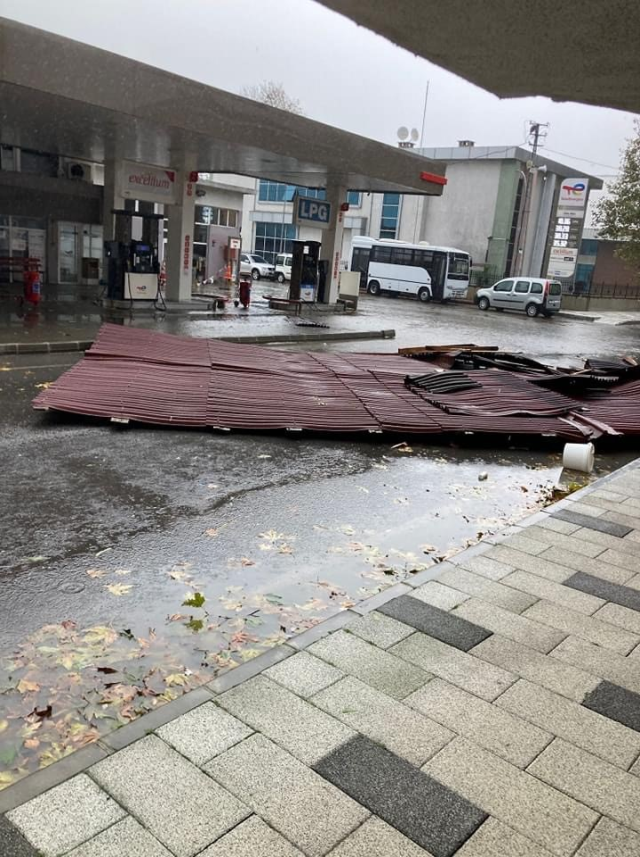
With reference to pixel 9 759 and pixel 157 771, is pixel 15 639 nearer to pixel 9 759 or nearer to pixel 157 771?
pixel 9 759

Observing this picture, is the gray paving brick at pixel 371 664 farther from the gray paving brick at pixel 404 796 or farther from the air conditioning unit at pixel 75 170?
the air conditioning unit at pixel 75 170

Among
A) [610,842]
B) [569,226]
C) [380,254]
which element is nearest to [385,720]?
[610,842]

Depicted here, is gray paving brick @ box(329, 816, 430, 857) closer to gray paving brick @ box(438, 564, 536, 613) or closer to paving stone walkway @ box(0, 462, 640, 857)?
paving stone walkway @ box(0, 462, 640, 857)

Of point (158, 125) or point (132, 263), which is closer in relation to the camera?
point (158, 125)

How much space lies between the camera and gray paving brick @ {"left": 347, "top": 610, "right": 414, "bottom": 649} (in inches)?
162

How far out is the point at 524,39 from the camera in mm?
3551

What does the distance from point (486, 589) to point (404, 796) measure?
2.22 meters

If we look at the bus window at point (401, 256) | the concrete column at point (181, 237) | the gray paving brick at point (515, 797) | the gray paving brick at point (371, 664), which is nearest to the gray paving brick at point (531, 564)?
the gray paving brick at point (371, 664)

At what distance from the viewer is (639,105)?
440 centimetres

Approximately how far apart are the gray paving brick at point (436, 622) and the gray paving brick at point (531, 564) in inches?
30.9

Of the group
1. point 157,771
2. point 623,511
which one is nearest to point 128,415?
point 623,511

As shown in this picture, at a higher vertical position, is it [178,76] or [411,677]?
[178,76]

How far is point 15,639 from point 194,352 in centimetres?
846

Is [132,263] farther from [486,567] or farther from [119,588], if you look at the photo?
[486,567]
